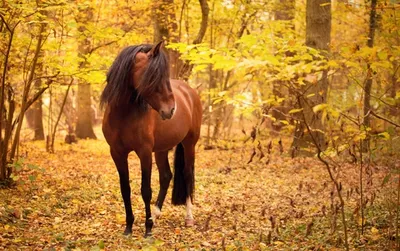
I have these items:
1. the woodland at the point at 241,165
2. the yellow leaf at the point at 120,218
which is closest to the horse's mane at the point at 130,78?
the woodland at the point at 241,165

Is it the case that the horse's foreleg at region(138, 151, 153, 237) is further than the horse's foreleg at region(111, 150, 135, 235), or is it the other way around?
the horse's foreleg at region(111, 150, 135, 235)

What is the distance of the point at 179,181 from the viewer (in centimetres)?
706

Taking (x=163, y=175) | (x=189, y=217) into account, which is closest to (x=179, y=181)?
(x=163, y=175)

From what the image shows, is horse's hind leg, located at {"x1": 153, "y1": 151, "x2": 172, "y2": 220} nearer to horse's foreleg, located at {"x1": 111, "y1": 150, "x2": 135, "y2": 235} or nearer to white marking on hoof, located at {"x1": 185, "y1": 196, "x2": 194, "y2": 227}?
white marking on hoof, located at {"x1": 185, "y1": 196, "x2": 194, "y2": 227}

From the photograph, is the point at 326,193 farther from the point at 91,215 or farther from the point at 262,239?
the point at 91,215

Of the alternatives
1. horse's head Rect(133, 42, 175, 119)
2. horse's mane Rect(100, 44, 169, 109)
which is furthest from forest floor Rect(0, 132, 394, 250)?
horse's mane Rect(100, 44, 169, 109)

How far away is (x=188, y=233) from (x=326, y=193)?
334 centimetres

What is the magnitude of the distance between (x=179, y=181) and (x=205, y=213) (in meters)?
0.64

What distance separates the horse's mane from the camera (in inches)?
199

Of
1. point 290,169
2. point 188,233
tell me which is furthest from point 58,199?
point 290,169

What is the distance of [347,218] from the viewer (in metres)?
5.81

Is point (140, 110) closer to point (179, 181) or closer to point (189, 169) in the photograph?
point (189, 169)

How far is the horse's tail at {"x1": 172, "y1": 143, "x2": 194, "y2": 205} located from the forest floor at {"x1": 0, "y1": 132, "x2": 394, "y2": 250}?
0.25 meters

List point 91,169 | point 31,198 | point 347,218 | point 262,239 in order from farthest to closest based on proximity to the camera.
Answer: point 91,169
point 31,198
point 347,218
point 262,239
